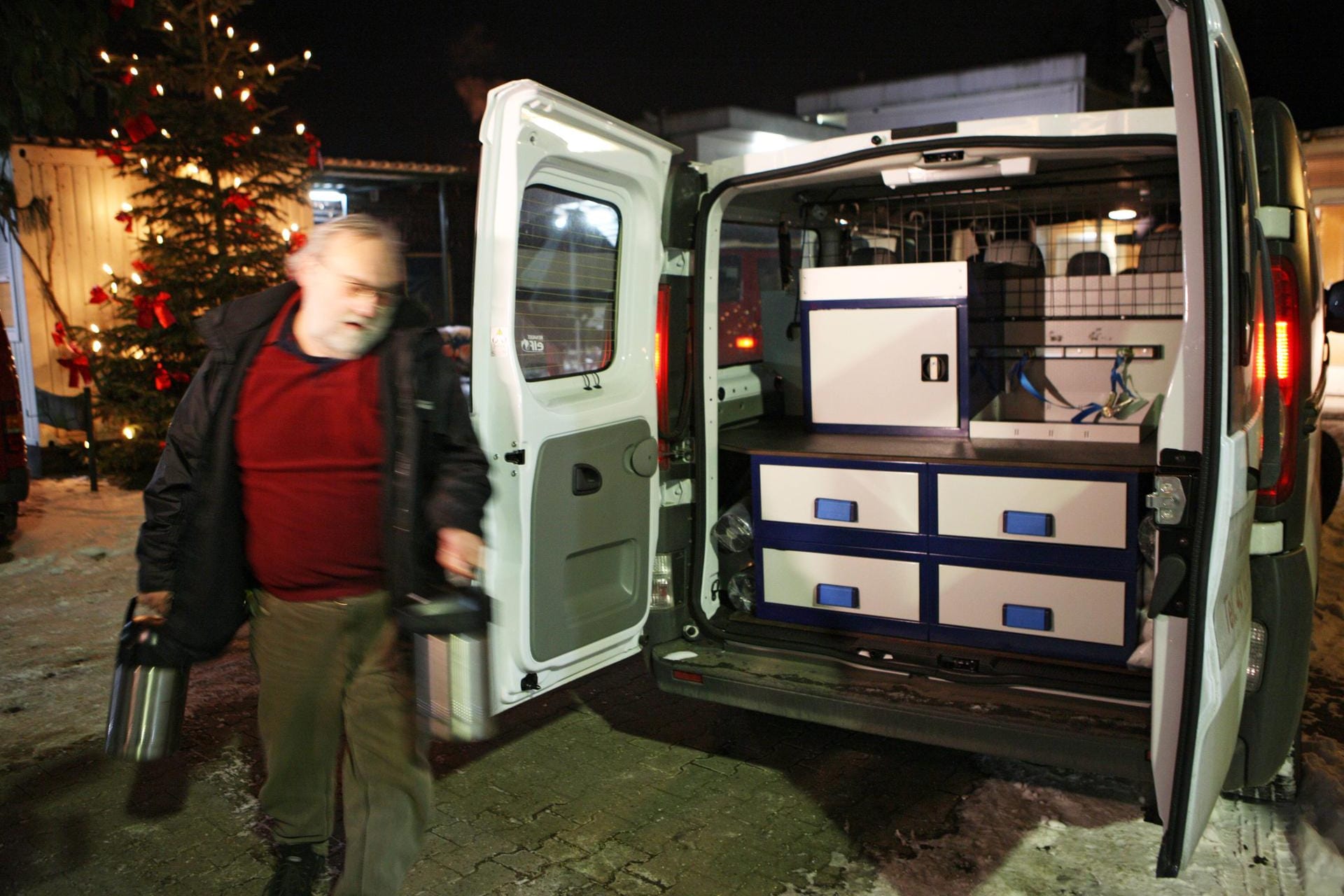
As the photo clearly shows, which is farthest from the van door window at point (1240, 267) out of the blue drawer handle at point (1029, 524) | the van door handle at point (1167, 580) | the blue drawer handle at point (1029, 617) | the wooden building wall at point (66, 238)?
the wooden building wall at point (66, 238)

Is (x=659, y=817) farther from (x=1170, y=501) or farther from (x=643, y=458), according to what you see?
(x=1170, y=501)

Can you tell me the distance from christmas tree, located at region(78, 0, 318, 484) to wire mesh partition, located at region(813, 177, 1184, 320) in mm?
6309

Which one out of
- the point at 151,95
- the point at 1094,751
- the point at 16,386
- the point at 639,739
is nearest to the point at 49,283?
the point at 151,95

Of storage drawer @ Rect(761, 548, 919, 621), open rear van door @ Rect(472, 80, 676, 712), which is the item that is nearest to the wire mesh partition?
storage drawer @ Rect(761, 548, 919, 621)

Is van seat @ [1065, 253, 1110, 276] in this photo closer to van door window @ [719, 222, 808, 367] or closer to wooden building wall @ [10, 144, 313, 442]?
van door window @ [719, 222, 808, 367]

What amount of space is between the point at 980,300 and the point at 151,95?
8131mm

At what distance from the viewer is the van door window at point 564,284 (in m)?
3.45

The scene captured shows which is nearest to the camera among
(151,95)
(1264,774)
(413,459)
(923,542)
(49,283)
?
(413,459)

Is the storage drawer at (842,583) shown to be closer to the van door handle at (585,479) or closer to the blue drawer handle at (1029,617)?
the blue drawer handle at (1029,617)

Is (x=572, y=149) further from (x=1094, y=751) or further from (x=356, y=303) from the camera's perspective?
(x=1094, y=751)

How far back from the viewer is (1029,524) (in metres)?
3.79

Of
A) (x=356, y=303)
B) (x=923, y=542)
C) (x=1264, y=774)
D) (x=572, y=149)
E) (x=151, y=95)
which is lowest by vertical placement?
(x=1264, y=774)

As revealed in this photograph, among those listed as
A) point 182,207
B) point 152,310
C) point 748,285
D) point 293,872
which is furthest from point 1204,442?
point 182,207

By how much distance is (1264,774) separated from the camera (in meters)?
2.89
